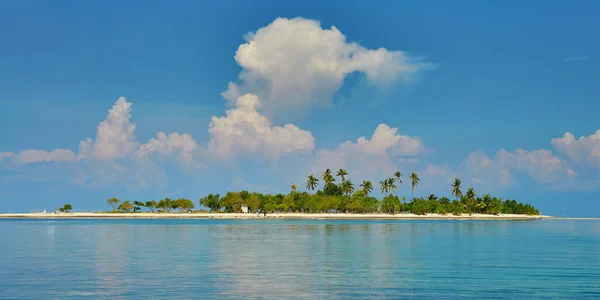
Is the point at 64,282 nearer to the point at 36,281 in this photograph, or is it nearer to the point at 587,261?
the point at 36,281

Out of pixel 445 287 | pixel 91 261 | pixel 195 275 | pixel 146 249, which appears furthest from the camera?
pixel 146 249

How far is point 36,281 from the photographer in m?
37.2

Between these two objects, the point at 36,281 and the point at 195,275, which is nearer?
the point at 36,281

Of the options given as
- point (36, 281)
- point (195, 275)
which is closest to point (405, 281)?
point (195, 275)

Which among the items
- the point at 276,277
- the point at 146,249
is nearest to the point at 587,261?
the point at 276,277

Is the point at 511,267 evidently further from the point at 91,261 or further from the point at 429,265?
the point at 91,261

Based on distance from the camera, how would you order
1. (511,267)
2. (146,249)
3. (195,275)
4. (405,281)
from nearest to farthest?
(405,281)
(195,275)
(511,267)
(146,249)

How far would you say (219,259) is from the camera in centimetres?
5112

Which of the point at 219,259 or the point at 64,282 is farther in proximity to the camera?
the point at 219,259

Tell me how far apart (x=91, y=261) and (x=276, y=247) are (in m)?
21.4

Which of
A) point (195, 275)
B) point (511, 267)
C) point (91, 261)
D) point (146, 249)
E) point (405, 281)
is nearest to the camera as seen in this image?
point (405, 281)

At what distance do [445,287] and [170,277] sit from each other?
1785cm

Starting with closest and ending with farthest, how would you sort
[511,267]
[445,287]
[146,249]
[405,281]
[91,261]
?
[445,287]
[405,281]
[511,267]
[91,261]
[146,249]

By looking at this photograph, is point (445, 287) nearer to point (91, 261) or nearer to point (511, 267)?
point (511, 267)
